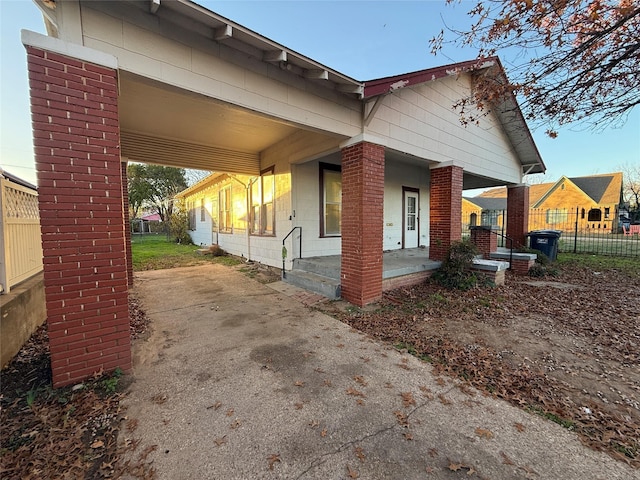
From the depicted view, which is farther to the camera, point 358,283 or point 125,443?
point 358,283

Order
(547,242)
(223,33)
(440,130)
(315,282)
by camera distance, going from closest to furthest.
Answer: (223,33), (315,282), (440,130), (547,242)

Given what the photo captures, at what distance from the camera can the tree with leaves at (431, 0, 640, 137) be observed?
10.5 ft

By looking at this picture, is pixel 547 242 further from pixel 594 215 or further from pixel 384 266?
pixel 594 215

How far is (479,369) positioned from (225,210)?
11250 mm

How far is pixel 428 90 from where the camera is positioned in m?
6.46

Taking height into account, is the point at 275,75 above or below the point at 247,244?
above

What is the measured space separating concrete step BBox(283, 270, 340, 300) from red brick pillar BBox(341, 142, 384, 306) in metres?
0.23

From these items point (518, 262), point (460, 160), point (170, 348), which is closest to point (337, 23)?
point (460, 160)

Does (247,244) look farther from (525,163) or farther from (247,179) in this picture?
(525,163)

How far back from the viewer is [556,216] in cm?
3062

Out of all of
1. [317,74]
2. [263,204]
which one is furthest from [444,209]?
[263,204]

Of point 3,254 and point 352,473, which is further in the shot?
point 3,254

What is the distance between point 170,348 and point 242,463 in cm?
220

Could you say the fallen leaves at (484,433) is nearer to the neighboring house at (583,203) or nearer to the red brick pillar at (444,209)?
the red brick pillar at (444,209)
